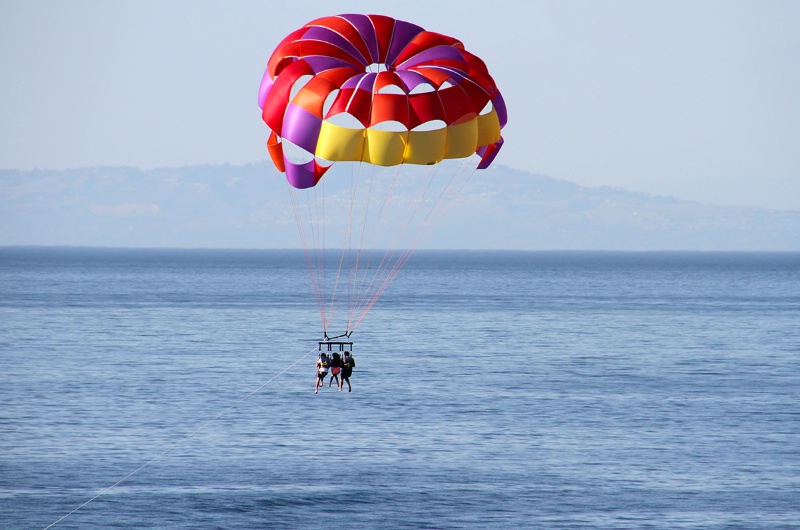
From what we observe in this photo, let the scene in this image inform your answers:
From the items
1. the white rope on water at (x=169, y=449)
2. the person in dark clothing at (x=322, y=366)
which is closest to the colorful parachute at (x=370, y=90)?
the person in dark clothing at (x=322, y=366)

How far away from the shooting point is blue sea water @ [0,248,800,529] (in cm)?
2842

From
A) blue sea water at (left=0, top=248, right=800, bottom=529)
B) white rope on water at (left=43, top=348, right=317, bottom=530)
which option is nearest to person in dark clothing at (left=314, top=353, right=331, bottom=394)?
blue sea water at (left=0, top=248, right=800, bottom=529)

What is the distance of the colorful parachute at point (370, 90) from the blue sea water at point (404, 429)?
9543 millimetres

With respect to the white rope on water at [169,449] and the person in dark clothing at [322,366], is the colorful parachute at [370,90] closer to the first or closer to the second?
the person in dark clothing at [322,366]

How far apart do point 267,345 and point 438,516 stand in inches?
1566

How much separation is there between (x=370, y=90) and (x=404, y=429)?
14057mm

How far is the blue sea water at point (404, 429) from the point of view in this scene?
2842 centimetres

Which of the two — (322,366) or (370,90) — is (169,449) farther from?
(370,90)

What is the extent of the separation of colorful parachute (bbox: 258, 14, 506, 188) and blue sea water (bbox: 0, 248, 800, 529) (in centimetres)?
954

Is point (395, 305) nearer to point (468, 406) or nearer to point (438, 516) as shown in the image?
point (468, 406)

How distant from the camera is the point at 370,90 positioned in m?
28.6

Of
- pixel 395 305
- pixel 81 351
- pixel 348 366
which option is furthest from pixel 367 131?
pixel 395 305

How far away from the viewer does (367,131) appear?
95.5 feet

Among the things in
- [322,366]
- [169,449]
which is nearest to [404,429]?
[169,449]
